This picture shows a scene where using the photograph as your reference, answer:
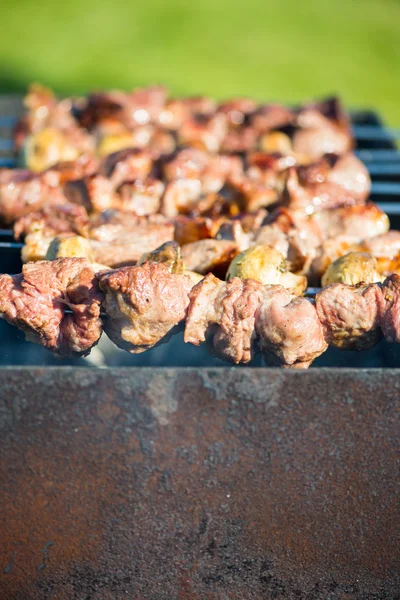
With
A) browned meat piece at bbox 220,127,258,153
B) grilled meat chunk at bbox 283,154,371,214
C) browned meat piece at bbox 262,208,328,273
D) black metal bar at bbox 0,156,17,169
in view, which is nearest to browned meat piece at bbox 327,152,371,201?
grilled meat chunk at bbox 283,154,371,214

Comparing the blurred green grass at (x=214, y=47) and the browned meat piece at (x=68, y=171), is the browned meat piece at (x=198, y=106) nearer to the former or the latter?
the browned meat piece at (x=68, y=171)

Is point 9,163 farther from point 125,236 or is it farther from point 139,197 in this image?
point 125,236

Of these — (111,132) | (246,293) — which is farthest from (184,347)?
(111,132)

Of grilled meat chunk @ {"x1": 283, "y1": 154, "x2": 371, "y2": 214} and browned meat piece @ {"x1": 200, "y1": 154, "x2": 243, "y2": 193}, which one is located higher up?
grilled meat chunk @ {"x1": 283, "y1": 154, "x2": 371, "y2": 214}

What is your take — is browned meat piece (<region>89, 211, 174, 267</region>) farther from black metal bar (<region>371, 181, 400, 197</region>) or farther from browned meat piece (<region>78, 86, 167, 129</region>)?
browned meat piece (<region>78, 86, 167, 129</region>)

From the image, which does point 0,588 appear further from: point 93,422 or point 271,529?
point 271,529

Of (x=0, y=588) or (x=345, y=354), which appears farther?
(x=345, y=354)

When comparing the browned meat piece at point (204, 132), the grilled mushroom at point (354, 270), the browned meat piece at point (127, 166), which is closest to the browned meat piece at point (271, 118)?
the browned meat piece at point (204, 132)
